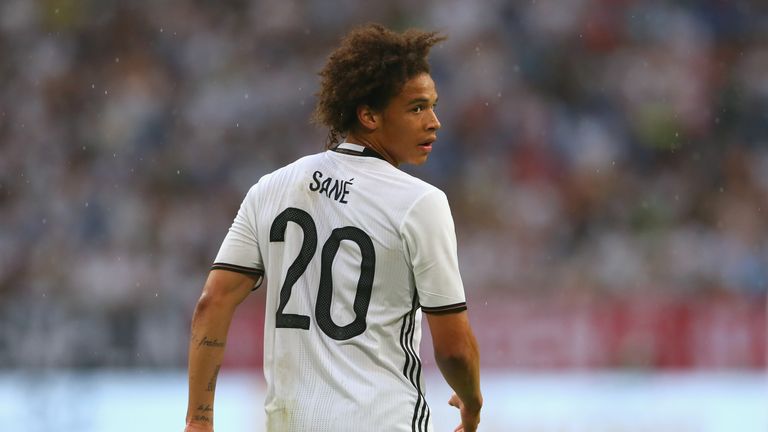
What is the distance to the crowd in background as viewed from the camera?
11.2 m

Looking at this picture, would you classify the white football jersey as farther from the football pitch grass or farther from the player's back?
the football pitch grass

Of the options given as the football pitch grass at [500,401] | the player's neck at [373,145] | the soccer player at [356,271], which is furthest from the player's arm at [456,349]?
the football pitch grass at [500,401]

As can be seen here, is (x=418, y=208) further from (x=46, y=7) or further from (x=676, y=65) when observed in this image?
(x=46, y=7)

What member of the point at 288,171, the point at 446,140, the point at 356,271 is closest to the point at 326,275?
the point at 356,271

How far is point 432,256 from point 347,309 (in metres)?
0.26

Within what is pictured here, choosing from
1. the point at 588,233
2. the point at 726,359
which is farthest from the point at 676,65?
the point at 726,359

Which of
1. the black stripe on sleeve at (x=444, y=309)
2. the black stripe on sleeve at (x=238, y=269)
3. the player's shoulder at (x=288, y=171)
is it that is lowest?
the black stripe on sleeve at (x=444, y=309)

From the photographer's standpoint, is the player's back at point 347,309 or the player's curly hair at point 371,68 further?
the player's curly hair at point 371,68

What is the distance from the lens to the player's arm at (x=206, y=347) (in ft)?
11.2

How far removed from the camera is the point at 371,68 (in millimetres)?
3379

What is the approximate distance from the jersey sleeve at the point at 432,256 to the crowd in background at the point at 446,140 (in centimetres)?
692

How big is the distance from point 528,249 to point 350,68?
8192mm

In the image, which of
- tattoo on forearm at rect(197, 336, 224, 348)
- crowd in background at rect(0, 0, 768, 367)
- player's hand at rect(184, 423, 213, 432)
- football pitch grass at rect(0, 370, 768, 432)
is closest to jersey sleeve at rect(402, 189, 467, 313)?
tattoo on forearm at rect(197, 336, 224, 348)

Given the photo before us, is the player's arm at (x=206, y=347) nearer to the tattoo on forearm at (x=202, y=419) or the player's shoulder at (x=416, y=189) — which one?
the tattoo on forearm at (x=202, y=419)
